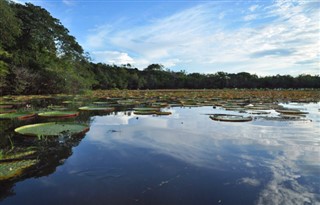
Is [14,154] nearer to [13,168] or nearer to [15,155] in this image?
[15,155]

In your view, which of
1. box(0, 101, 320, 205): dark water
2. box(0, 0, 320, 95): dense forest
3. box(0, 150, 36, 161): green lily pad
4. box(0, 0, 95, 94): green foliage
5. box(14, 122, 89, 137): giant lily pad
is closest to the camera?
box(0, 101, 320, 205): dark water

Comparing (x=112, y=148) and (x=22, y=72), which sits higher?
(x=22, y=72)

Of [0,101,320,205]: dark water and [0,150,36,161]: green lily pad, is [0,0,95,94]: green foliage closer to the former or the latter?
[0,150,36,161]: green lily pad

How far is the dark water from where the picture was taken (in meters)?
1.88

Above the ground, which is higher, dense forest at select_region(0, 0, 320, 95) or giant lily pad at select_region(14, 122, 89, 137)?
dense forest at select_region(0, 0, 320, 95)

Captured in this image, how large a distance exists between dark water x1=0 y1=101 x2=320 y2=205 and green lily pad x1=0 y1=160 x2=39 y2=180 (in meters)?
0.10

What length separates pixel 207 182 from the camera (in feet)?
7.09

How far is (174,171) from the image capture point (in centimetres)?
245

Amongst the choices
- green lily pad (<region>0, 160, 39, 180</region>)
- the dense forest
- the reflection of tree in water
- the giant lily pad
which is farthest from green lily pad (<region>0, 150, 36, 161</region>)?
the dense forest

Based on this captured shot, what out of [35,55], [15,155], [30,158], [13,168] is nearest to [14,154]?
[15,155]

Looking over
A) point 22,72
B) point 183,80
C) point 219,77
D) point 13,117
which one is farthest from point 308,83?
point 13,117

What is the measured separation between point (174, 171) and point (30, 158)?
167 cm

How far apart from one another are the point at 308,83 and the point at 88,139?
140 ft

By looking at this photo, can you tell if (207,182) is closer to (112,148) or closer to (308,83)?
(112,148)
